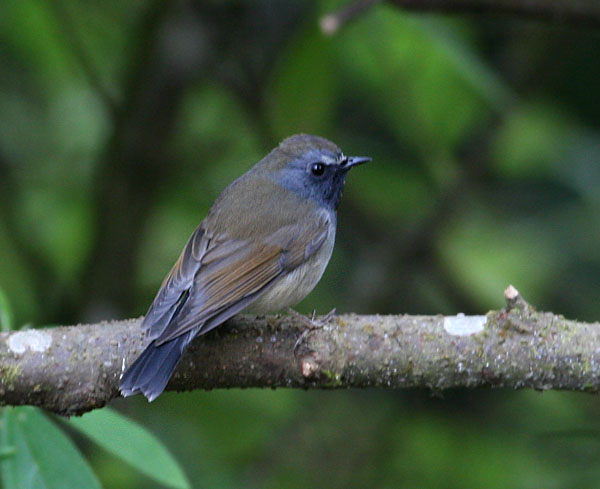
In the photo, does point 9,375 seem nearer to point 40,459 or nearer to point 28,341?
point 28,341

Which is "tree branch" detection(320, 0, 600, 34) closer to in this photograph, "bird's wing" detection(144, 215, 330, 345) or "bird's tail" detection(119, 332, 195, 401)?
"bird's wing" detection(144, 215, 330, 345)

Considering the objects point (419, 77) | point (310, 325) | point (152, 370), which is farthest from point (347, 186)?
point (152, 370)

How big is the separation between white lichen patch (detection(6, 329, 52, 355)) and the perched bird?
32 cm

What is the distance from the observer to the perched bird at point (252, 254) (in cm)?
319

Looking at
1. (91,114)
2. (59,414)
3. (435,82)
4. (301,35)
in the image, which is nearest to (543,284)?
(435,82)

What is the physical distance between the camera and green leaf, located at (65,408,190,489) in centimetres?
285

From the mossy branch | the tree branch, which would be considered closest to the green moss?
the mossy branch

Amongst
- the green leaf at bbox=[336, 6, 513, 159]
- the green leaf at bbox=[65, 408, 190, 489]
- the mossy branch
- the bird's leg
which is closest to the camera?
the green leaf at bbox=[65, 408, 190, 489]

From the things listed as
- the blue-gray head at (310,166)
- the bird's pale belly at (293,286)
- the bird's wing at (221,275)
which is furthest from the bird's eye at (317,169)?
the bird's pale belly at (293,286)

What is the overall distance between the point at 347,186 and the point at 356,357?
275 cm

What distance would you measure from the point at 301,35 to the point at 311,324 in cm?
230

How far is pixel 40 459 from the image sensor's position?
9.57 feet

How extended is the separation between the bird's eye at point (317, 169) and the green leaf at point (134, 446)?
6.24ft

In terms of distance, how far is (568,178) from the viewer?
5.93 metres
